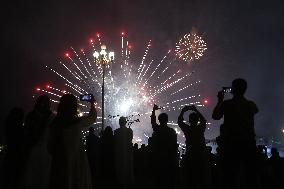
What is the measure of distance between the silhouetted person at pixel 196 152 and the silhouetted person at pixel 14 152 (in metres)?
3.10

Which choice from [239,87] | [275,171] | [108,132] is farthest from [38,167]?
[108,132]

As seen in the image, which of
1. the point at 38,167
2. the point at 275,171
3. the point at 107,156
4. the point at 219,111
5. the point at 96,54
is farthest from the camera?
the point at 96,54

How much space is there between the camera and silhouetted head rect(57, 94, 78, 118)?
6.00m

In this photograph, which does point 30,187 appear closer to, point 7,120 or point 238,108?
point 7,120

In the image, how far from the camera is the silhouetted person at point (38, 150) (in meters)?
6.88

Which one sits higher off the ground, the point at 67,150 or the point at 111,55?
the point at 111,55

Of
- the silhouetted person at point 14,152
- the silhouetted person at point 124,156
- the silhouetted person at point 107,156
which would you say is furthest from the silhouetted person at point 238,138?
the silhouetted person at point 107,156

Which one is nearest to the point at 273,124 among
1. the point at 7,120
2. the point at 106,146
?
the point at 106,146

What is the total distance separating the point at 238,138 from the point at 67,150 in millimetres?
2521

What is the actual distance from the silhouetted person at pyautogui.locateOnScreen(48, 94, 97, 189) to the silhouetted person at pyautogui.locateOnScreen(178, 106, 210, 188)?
275cm

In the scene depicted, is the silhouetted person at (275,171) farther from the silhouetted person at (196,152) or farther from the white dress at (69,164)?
the white dress at (69,164)

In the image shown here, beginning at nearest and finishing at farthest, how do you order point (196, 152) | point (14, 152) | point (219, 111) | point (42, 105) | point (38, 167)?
1. point (219, 111)
2. point (38, 167)
3. point (42, 105)
4. point (14, 152)
5. point (196, 152)

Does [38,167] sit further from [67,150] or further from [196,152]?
[196,152]

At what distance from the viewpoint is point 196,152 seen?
823cm
